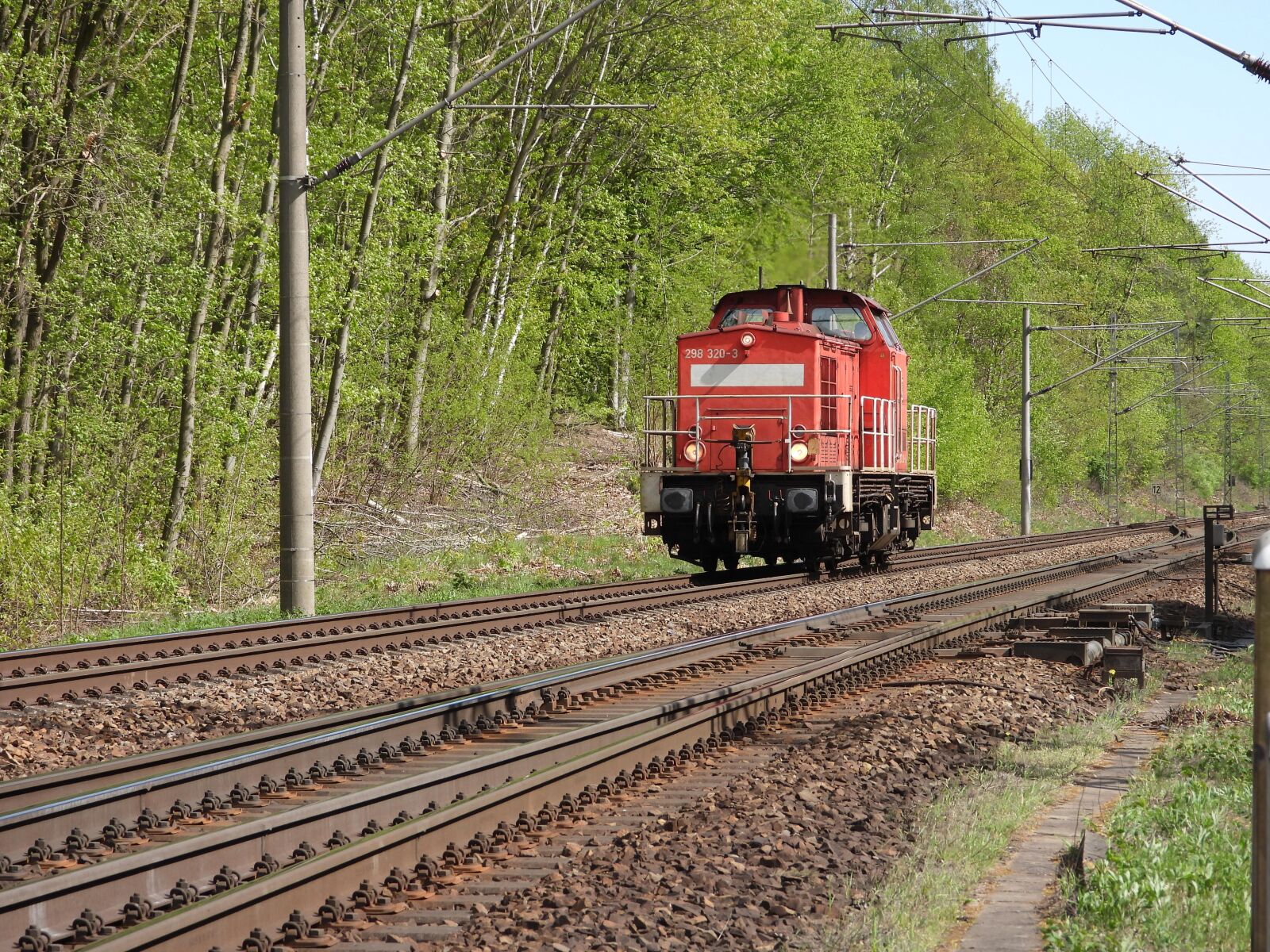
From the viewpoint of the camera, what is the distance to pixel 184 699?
9.37m

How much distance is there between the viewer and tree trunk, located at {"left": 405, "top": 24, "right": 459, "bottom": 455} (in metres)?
23.8

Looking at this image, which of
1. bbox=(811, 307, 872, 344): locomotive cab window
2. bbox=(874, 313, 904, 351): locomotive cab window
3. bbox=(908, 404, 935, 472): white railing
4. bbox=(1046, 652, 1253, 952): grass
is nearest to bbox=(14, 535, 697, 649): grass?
bbox=(908, 404, 935, 472): white railing

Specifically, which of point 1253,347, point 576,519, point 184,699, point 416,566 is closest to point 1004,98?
point 1253,347

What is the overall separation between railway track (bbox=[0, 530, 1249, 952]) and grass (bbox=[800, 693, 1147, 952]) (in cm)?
165

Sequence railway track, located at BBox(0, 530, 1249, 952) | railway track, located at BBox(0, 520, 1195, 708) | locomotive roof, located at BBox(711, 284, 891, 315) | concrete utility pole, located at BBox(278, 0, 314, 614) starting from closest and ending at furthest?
railway track, located at BBox(0, 530, 1249, 952) → railway track, located at BBox(0, 520, 1195, 708) → concrete utility pole, located at BBox(278, 0, 314, 614) → locomotive roof, located at BBox(711, 284, 891, 315)

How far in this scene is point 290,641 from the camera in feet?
37.7

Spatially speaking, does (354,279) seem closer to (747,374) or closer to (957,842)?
(747,374)

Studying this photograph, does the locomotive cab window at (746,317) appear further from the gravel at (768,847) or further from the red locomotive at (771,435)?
the gravel at (768,847)

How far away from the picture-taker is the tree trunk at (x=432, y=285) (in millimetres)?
23844

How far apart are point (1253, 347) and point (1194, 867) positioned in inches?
3454

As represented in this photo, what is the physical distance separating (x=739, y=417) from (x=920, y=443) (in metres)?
6.59

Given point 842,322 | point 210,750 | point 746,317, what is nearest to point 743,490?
point 746,317

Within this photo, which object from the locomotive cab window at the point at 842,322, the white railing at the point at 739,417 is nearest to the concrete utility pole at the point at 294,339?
the white railing at the point at 739,417

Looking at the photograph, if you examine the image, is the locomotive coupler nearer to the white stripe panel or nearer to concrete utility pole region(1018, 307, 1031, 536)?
the white stripe panel
